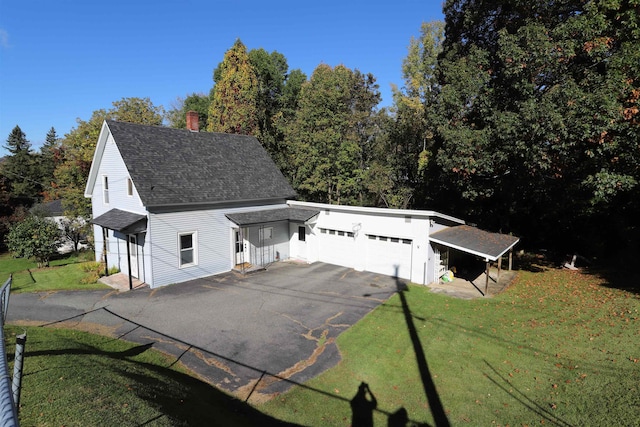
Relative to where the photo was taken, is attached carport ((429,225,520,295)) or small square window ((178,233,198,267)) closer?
attached carport ((429,225,520,295))

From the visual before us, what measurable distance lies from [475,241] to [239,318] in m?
→ 11.7

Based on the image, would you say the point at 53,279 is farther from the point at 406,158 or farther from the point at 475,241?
the point at 406,158

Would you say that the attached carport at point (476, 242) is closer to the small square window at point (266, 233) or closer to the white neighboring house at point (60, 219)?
the small square window at point (266, 233)

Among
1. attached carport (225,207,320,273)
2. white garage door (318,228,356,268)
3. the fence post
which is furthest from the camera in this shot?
white garage door (318,228,356,268)

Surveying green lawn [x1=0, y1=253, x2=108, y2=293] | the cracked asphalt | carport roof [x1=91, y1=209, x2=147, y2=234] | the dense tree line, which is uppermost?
the dense tree line

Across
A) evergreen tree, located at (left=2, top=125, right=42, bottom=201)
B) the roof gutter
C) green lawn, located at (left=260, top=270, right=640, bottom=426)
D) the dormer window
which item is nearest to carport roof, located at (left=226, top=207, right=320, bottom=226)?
the roof gutter

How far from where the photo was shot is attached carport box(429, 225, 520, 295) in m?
15.5

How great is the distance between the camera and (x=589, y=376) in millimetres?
8805

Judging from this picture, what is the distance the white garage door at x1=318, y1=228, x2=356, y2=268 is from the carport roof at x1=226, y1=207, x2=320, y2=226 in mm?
1445

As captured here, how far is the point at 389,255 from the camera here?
1864 cm

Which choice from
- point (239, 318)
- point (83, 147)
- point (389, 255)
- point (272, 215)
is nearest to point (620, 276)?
point (389, 255)

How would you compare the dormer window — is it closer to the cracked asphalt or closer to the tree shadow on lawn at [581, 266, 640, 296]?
the cracked asphalt

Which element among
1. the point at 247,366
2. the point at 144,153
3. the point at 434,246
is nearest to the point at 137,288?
the point at 144,153

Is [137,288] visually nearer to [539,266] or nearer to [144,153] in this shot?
[144,153]
